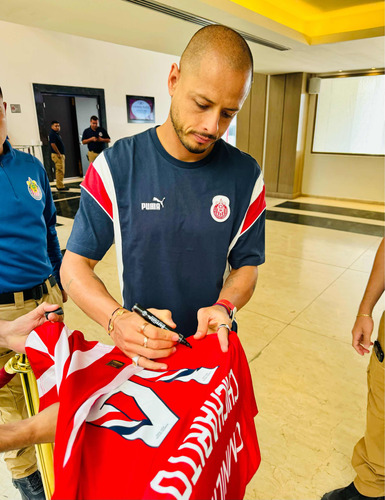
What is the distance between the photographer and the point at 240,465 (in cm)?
90

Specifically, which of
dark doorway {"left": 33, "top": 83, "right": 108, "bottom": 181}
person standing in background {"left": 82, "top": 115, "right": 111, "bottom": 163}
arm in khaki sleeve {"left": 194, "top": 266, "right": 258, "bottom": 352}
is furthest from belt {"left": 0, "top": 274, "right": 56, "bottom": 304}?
dark doorway {"left": 33, "top": 83, "right": 108, "bottom": 181}

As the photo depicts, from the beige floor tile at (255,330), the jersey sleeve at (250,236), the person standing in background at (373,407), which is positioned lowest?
the beige floor tile at (255,330)

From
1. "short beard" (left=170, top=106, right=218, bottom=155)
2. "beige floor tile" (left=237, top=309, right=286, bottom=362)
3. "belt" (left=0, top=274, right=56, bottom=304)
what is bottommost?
"beige floor tile" (left=237, top=309, right=286, bottom=362)

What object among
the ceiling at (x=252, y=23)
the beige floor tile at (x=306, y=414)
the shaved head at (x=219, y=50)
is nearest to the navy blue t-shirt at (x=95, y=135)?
the ceiling at (x=252, y=23)

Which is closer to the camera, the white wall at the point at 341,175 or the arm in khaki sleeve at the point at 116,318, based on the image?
the arm in khaki sleeve at the point at 116,318

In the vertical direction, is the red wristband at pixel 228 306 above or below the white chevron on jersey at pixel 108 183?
below

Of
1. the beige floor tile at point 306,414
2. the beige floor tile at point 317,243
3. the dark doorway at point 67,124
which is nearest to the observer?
the beige floor tile at point 306,414

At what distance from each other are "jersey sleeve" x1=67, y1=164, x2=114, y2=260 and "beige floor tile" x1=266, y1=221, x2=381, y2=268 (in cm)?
355

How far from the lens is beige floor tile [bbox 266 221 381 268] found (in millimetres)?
4461

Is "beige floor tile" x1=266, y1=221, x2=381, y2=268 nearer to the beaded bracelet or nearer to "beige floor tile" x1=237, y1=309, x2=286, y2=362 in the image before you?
"beige floor tile" x1=237, y1=309, x2=286, y2=362

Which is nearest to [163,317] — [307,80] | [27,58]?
[307,80]

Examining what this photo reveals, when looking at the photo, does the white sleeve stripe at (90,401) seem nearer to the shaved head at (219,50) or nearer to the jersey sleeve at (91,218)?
the jersey sleeve at (91,218)

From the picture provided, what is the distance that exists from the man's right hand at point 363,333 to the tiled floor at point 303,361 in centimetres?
70

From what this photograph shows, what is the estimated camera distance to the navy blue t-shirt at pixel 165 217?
1.07 metres
